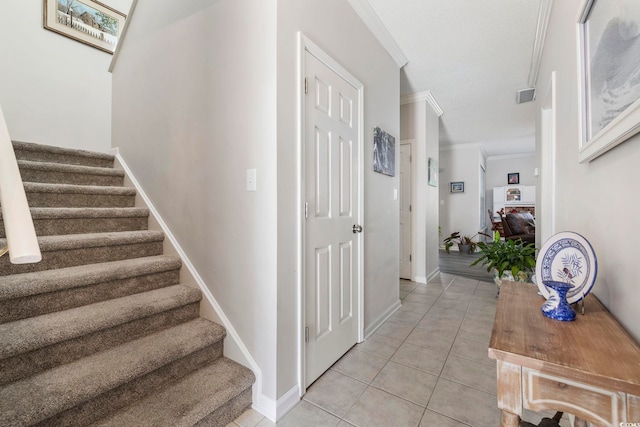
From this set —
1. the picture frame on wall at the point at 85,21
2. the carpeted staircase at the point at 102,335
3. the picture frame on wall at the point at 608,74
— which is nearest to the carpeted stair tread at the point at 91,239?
the carpeted staircase at the point at 102,335

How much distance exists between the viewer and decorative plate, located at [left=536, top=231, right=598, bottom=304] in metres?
0.83

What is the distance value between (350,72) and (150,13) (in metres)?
1.75

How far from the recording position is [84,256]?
1.68 meters

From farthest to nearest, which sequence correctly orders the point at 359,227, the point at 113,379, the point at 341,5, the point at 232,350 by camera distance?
the point at 359,227, the point at 341,5, the point at 232,350, the point at 113,379

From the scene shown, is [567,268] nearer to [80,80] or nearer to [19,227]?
[19,227]

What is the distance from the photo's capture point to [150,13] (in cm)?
228

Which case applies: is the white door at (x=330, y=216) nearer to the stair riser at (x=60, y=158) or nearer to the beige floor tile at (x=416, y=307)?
the beige floor tile at (x=416, y=307)

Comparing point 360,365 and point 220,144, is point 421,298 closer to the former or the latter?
point 360,365

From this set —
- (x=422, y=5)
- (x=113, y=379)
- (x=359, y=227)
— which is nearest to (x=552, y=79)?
(x=422, y=5)

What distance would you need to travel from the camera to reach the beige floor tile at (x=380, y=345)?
6.56ft

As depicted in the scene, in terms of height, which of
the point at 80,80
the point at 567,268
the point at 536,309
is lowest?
the point at 536,309

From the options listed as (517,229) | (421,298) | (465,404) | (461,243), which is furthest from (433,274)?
(465,404)

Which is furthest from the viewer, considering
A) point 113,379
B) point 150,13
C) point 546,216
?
point 546,216

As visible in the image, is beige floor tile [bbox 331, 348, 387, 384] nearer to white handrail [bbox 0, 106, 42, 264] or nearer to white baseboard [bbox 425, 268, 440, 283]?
white handrail [bbox 0, 106, 42, 264]
